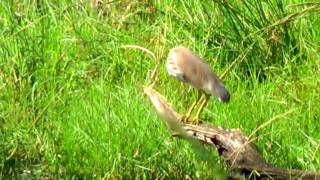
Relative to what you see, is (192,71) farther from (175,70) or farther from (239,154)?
(239,154)

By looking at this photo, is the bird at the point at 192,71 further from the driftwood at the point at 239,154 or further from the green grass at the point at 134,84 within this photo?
the green grass at the point at 134,84

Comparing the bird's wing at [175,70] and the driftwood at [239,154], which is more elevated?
the bird's wing at [175,70]

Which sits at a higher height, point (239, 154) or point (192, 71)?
point (192, 71)

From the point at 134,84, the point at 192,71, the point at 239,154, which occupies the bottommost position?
the point at 134,84

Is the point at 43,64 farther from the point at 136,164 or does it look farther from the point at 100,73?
the point at 136,164

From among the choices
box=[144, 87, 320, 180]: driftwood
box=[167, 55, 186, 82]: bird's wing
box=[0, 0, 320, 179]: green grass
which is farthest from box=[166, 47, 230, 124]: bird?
box=[0, 0, 320, 179]: green grass

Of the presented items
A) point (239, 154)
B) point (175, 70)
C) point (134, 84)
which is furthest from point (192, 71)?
point (134, 84)

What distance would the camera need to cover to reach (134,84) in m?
4.38

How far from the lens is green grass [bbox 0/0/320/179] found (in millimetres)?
3535

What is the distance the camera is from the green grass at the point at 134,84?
11.6 ft

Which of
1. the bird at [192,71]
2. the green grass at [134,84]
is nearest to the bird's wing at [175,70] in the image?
the bird at [192,71]

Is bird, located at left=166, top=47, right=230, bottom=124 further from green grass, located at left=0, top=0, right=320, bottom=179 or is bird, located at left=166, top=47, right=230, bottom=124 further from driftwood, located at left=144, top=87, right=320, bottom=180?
green grass, located at left=0, top=0, right=320, bottom=179

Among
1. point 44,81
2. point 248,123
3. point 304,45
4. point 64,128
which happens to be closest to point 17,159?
point 64,128

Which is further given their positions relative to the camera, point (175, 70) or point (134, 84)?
point (134, 84)
